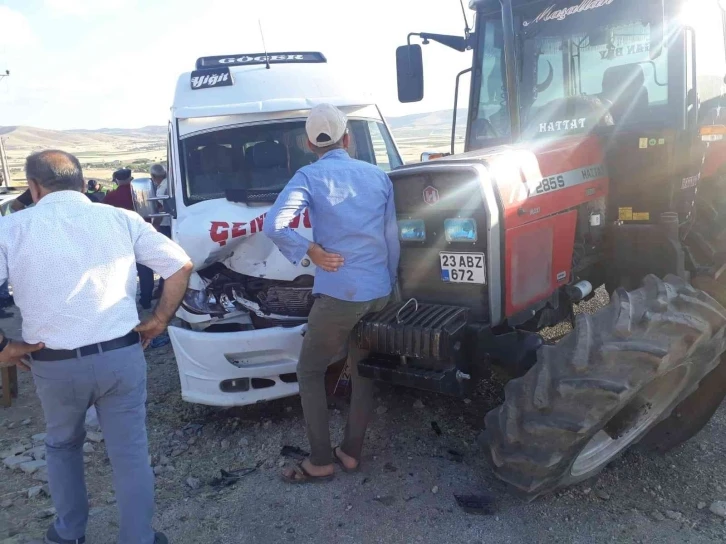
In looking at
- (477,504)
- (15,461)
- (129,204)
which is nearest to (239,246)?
(15,461)

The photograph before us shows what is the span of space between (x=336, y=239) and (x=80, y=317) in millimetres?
1276

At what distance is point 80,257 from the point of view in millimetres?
2801

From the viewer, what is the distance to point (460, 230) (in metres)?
3.35

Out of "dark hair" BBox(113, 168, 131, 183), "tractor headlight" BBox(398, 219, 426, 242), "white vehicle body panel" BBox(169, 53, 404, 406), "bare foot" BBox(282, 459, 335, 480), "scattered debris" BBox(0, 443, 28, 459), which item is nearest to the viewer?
"tractor headlight" BBox(398, 219, 426, 242)

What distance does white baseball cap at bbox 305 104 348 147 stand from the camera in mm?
3441

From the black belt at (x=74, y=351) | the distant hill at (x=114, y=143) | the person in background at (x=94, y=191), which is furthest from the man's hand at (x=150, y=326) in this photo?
the distant hill at (x=114, y=143)

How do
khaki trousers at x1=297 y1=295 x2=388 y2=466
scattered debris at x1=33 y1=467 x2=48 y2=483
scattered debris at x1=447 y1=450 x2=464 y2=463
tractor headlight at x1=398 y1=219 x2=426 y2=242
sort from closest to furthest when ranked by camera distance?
khaki trousers at x1=297 y1=295 x2=388 y2=466
tractor headlight at x1=398 y1=219 x2=426 y2=242
scattered debris at x1=447 y1=450 x2=464 y2=463
scattered debris at x1=33 y1=467 x2=48 y2=483

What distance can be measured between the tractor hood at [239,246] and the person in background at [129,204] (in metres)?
3.45

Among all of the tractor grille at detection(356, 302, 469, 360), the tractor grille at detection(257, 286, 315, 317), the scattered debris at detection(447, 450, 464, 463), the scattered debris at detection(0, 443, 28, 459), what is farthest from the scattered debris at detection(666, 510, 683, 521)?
the scattered debris at detection(0, 443, 28, 459)

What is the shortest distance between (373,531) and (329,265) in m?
1.35

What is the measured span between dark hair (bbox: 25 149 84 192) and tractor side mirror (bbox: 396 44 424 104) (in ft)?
8.16

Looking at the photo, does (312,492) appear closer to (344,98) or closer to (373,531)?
(373,531)

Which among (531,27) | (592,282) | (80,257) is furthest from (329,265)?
(531,27)

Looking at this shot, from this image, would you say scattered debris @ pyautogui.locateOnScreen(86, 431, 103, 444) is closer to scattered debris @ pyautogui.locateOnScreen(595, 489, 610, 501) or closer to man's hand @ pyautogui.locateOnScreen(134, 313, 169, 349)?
man's hand @ pyautogui.locateOnScreen(134, 313, 169, 349)
